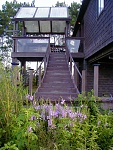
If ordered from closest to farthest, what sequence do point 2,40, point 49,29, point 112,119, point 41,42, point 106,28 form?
point 112,119
point 106,28
point 41,42
point 49,29
point 2,40

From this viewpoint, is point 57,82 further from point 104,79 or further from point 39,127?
point 39,127

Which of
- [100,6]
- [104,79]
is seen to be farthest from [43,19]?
[100,6]

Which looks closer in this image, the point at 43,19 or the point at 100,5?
the point at 100,5

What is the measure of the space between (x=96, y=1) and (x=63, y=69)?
10.7 ft

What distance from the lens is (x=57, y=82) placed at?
32.4ft

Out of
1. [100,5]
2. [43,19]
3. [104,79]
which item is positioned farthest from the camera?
[43,19]

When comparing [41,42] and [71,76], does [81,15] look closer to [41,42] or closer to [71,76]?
[41,42]

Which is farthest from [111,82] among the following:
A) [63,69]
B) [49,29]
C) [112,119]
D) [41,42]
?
[112,119]

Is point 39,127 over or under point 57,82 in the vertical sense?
under

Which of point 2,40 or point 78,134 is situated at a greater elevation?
point 2,40

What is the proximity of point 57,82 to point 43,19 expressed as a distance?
5.06 meters

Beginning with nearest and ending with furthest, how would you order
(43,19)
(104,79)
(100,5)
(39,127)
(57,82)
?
1. (39,127)
2. (100,5)
3. (57,82)
4. (104,79)
5. (43,19)

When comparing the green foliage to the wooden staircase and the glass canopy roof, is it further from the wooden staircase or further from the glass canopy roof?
the glass canopy roof

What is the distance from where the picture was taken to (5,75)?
2898mm
